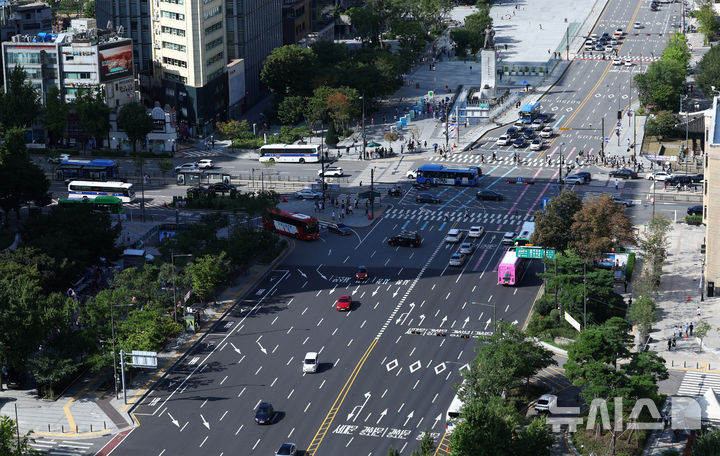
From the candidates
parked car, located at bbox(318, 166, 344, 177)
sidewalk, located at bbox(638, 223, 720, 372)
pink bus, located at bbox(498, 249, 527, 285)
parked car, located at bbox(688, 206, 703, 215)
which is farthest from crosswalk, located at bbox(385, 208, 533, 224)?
pink bus, located at bbox(498, 249, 527, 285)

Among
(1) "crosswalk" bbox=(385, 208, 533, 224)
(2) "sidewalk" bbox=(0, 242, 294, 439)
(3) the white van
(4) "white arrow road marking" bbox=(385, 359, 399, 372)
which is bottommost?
(2) "sidewalk" bbox=(0, 242, 294, 439)

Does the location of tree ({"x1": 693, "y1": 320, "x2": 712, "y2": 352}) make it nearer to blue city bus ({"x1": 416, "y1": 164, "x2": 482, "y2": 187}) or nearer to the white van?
the white van

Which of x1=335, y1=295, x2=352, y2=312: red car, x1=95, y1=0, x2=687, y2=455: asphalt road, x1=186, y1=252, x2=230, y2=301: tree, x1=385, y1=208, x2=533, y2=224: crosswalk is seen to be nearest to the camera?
x1=95, y1=0, x2=687, y2=455: asphalt road

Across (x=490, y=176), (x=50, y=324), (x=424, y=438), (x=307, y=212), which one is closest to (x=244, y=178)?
(x=307, y=212)

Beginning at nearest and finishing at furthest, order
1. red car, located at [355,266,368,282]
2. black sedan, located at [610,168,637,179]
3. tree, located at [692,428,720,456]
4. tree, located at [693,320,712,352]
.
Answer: tree, located at [692,428,720,456] < tree, located at [693,320,712,352] < red car, located at [355,266,368,282] < black sedan, located at [610,168,637,179]

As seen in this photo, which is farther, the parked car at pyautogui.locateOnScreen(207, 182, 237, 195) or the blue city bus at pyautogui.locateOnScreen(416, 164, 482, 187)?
the blue city bus at pyautogui.locateOnScreen(416, 164, 482, 187)

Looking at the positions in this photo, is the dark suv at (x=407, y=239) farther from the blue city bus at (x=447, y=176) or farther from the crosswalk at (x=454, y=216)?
the blue city bus at (x=447, y=176)

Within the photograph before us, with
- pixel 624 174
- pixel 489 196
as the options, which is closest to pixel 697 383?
pixel 489 196
